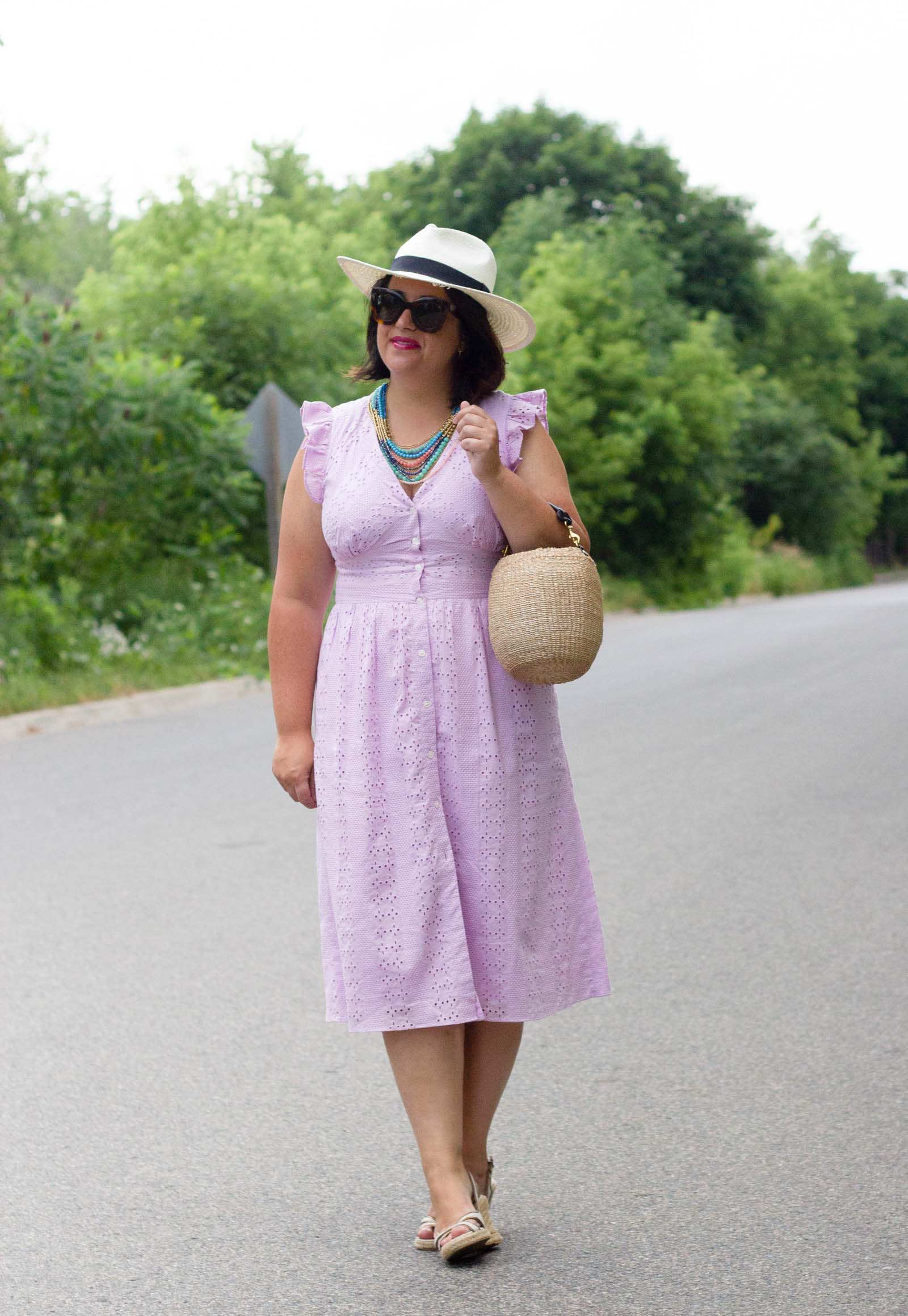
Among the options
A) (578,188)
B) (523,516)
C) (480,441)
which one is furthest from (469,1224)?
(578,188)

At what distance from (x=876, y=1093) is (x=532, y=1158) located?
37.6 inches

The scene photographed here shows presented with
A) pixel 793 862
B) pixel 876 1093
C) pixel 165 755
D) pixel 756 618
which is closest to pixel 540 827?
pixel 876 1093

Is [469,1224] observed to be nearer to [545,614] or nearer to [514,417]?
[545,614]

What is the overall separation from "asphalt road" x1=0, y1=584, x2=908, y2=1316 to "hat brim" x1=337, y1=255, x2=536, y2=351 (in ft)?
5.89

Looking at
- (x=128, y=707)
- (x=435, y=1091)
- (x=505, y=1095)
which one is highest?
(x=435, y=1091)

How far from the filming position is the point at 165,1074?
15.8 ft

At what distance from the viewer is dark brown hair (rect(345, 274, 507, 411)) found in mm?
3783

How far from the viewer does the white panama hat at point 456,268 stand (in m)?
3.71

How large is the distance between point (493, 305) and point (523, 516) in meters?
0.46

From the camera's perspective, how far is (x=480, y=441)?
351 cm

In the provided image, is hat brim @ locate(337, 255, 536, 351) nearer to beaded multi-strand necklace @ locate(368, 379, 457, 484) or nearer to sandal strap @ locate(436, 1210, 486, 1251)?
beaded multi-strand necklace @ locate(368, 379, 457, 484)

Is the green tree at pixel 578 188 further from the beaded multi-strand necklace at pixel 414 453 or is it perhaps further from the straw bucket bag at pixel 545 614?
the straw bucket bag at pixel 545 614

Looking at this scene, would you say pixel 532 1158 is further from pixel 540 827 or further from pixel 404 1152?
pixel 540 827

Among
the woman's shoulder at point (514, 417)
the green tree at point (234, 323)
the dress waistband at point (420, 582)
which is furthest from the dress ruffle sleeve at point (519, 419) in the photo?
the green tree at point (234, 323)
